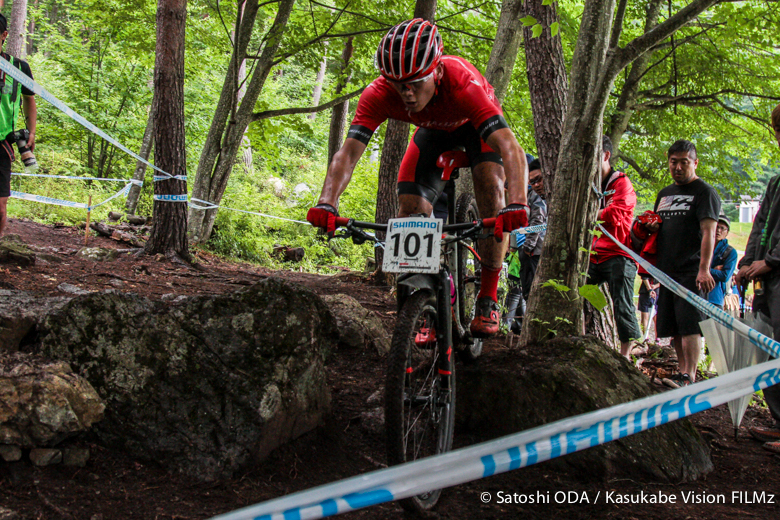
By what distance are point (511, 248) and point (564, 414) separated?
10.0 feet

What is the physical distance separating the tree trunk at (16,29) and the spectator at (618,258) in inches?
619

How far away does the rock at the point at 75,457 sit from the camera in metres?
2.23

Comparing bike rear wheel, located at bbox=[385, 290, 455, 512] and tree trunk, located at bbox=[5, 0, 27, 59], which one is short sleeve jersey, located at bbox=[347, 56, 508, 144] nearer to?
bike rear wheel, located at bbox=[385, 290, 455, 512]

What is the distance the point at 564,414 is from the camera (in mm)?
2883

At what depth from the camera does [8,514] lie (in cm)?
185

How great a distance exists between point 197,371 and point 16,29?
1639 cm

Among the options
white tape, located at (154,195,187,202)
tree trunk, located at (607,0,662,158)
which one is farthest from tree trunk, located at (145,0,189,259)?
tree trunk, located at (607,0,662,158)

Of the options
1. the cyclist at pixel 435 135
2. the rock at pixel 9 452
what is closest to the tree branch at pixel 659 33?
the cyclist at pixel 435 135

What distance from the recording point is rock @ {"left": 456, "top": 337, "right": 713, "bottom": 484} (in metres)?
2.70

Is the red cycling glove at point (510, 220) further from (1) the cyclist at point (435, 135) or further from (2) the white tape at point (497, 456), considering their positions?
(2) the white tape at point (497, 456)

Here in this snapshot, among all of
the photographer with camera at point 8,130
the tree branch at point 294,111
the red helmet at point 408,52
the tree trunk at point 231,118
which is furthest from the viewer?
the tree branch at point 294,111

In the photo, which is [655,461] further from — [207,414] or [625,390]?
[207,414]

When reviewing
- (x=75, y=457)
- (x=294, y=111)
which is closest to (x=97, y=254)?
(x=75, y=457)

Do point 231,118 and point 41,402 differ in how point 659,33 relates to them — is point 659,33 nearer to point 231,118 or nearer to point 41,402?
point 41,402
